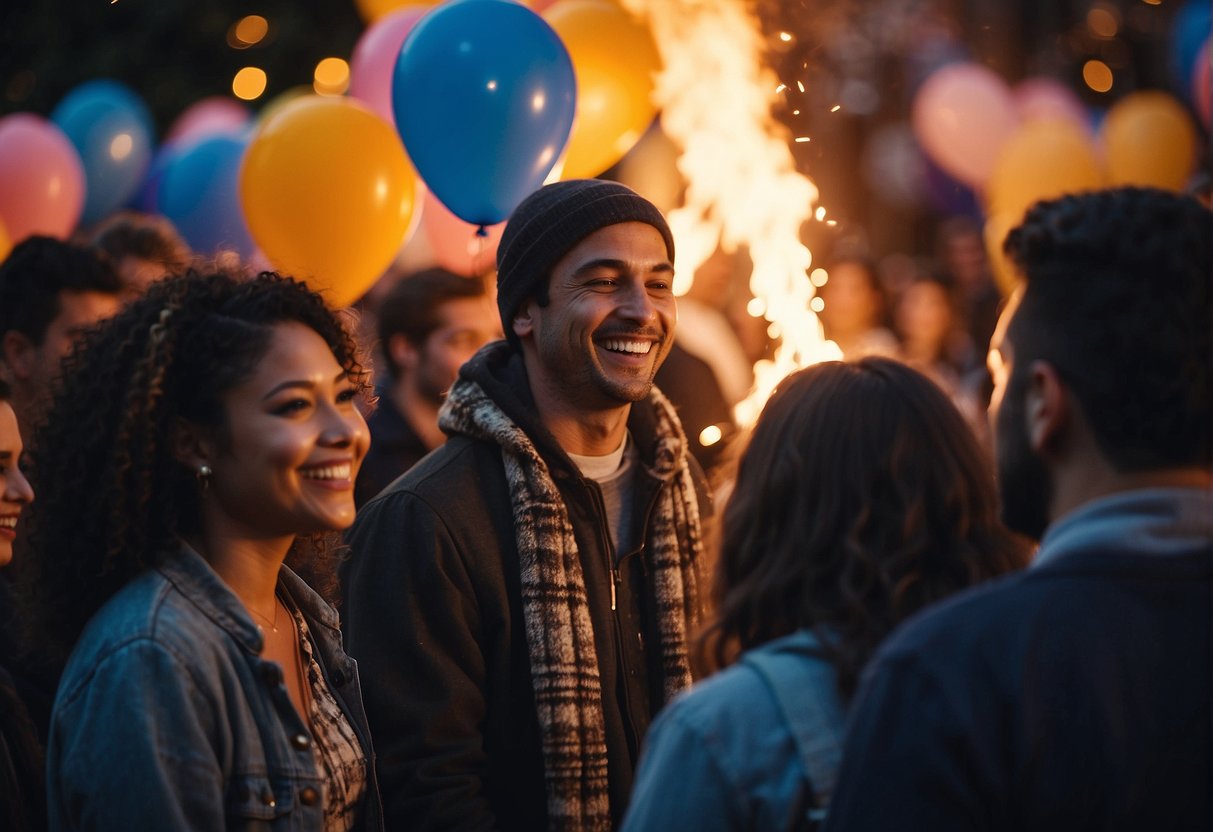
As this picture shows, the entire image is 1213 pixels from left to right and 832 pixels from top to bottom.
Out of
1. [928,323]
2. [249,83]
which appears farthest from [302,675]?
[249,83]

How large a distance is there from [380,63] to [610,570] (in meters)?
3.85

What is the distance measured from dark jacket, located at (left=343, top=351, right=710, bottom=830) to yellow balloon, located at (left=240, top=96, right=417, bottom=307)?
80.7 inches

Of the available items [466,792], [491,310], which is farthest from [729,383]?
[466,792]

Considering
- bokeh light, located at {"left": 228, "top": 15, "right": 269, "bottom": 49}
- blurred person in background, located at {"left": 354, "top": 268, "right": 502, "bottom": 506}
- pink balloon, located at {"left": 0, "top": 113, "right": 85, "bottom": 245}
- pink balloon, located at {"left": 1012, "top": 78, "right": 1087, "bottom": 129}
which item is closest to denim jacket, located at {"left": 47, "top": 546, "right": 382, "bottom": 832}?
blurred person in background, located at {"left": 354, "top": 268, "right": 502, "bottom": 506}

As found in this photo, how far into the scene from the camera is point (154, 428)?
8.57ft

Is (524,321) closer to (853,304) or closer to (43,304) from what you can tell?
(43,304)

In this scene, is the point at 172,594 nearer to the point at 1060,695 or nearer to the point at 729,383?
the point at 1060,695

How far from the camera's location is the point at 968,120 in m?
10.9

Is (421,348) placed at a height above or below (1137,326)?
above

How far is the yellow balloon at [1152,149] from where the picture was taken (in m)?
9.52

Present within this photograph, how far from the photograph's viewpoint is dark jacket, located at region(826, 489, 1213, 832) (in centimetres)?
171

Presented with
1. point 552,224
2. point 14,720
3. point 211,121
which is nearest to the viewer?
point 14,720

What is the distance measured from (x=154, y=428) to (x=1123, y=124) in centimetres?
871

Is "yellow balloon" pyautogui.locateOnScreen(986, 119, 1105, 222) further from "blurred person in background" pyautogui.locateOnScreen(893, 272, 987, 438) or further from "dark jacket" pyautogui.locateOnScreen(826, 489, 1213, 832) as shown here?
"dark jacket" pyautogui.locateOnScreen(826, 489, 1213, 832)
